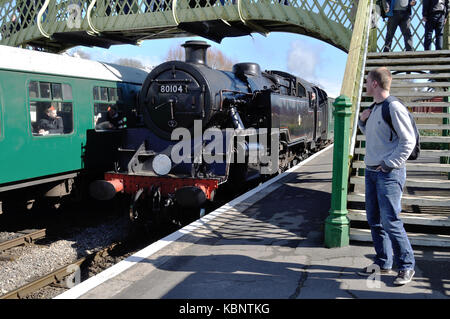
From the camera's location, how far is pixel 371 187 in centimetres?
367

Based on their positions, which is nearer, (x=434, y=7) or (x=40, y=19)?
(x=434, y=7)

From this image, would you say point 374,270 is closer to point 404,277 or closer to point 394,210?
point 404,277

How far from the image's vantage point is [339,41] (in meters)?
9.56

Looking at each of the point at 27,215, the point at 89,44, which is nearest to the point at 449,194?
the point at 27,215

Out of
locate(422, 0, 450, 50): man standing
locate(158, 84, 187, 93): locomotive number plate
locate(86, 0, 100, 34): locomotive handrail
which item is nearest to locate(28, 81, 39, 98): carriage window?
locate(158, 84, 187, 93): locomotive number plate

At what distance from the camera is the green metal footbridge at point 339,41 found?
179 inches

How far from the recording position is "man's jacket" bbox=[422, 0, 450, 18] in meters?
7.40

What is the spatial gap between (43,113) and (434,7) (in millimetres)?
7512

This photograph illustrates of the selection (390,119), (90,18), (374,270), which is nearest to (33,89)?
(390,119)

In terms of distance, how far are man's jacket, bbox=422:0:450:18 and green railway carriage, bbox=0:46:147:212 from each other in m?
6.21

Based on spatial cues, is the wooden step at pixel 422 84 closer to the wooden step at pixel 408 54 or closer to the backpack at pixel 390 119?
the wooden step at pixel 408 54

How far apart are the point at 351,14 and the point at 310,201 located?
4.96 metres

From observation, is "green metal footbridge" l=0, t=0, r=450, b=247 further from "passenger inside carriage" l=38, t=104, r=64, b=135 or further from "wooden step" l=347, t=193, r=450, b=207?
"passenger inside carriage" l=38, t=104, r=64, b=135
